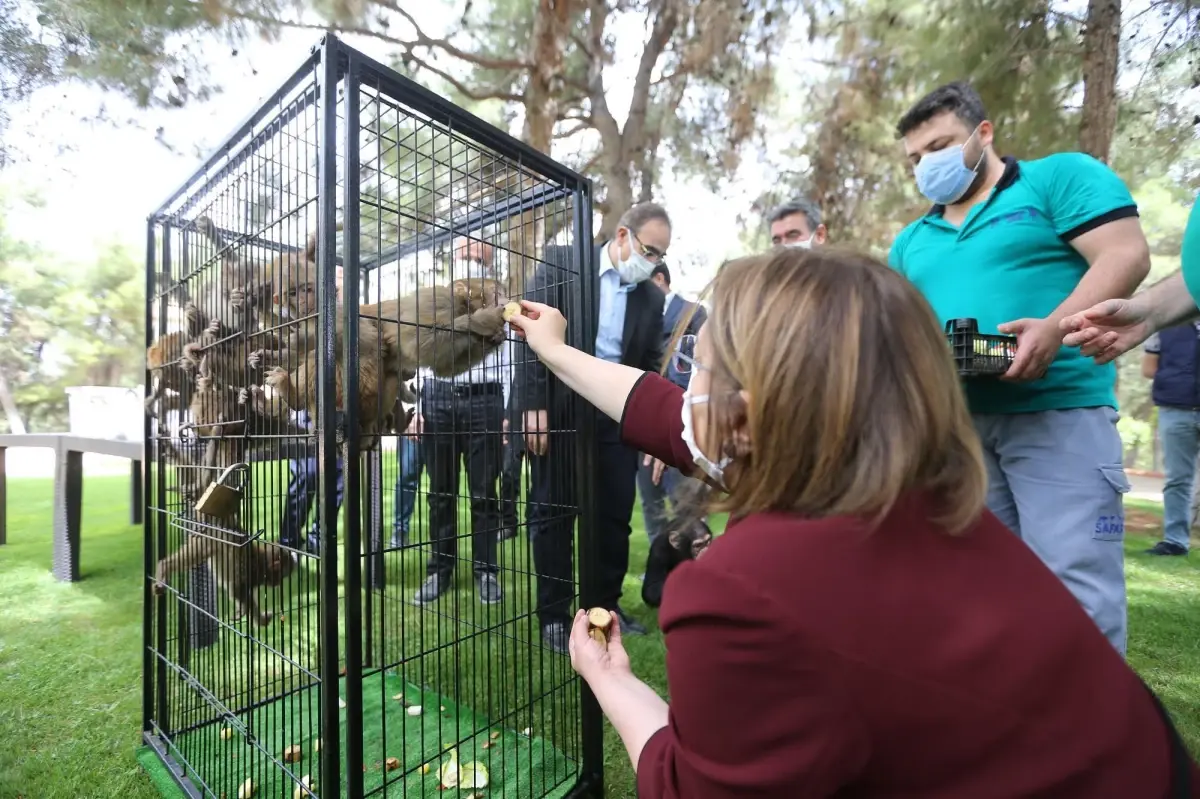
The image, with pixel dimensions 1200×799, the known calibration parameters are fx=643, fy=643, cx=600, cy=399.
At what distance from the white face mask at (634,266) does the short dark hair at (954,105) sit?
1.05 metres

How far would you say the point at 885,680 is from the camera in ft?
1.73

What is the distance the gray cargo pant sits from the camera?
1278mm

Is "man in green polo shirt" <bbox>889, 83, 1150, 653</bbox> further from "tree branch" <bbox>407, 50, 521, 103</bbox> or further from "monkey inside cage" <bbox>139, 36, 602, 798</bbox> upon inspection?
"tree branch" <bbox>407, 50, 521, 103</bbox>

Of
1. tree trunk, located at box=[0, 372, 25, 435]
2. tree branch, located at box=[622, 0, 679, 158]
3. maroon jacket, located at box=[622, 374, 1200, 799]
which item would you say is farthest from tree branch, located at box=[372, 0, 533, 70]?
tree trunk, located at box=[0, 372, 25, 435]

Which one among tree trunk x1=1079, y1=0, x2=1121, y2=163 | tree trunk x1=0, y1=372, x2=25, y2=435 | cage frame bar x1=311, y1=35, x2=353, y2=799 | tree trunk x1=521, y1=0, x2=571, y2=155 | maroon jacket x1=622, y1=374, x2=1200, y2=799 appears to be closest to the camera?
maroon jacket x1=622, y1=374, x2=1200, y2=799

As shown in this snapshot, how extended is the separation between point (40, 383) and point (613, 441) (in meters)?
16.8

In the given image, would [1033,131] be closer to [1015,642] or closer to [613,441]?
[613,441]

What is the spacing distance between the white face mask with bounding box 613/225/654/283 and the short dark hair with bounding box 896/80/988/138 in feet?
3.43

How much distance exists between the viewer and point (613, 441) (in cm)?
245

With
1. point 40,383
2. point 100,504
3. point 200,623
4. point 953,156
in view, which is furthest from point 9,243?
point 953,156

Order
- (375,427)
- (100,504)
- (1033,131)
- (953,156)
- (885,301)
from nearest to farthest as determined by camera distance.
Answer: (885,301)
(375,427)
(953,156)
(1033,131)
(100,504)

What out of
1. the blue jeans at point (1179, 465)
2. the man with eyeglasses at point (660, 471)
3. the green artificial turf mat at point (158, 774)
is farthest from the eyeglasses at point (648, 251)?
the blue jeans at point (1179, 465)

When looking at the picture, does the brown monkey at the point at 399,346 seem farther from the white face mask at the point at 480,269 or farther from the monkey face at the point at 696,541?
the monkey face at the point at 696,541

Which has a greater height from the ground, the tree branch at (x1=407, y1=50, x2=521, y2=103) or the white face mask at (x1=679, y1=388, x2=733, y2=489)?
the tree branch at (x1=407, y1=50, x2=521, y2=103)
